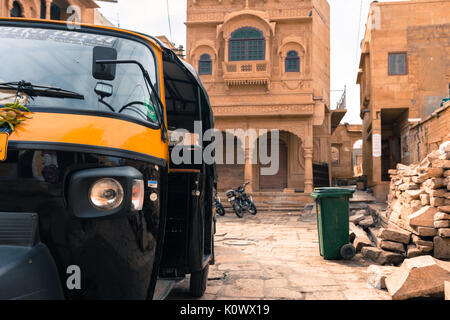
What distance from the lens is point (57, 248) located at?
1.95 metres

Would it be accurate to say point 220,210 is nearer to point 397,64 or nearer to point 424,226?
point 424,226

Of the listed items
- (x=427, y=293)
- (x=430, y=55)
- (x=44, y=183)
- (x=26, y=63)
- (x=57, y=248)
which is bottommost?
(x=427, y=293)

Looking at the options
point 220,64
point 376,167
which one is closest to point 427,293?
point 376,167

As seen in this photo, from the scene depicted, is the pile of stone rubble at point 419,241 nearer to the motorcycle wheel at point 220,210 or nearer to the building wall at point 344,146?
the motorcycle wheel at point 220,210

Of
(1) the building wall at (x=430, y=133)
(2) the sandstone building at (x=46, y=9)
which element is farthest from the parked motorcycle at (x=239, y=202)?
(2) the sandstone building at (x=46, y=9)

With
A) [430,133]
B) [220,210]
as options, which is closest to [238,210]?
[220,210]

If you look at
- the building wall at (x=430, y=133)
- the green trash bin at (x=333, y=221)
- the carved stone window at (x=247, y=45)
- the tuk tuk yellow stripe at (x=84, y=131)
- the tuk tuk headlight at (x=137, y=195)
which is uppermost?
the carved stone window at (x=247, y=45)

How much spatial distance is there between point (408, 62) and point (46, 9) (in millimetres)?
16616

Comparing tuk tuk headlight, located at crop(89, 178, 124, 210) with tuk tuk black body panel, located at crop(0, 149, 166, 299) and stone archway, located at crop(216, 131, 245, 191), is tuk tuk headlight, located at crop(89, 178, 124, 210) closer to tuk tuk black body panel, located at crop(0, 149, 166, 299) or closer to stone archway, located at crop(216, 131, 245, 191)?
tuk tuk black body panel, located at crop(0, 149, 166, 299)

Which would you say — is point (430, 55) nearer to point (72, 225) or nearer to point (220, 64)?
point (220, 64)

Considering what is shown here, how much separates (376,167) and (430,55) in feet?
18.1

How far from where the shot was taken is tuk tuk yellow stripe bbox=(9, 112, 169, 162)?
202 centimetres

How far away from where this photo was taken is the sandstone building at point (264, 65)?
63.4ft

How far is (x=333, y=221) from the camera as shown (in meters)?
6.15
